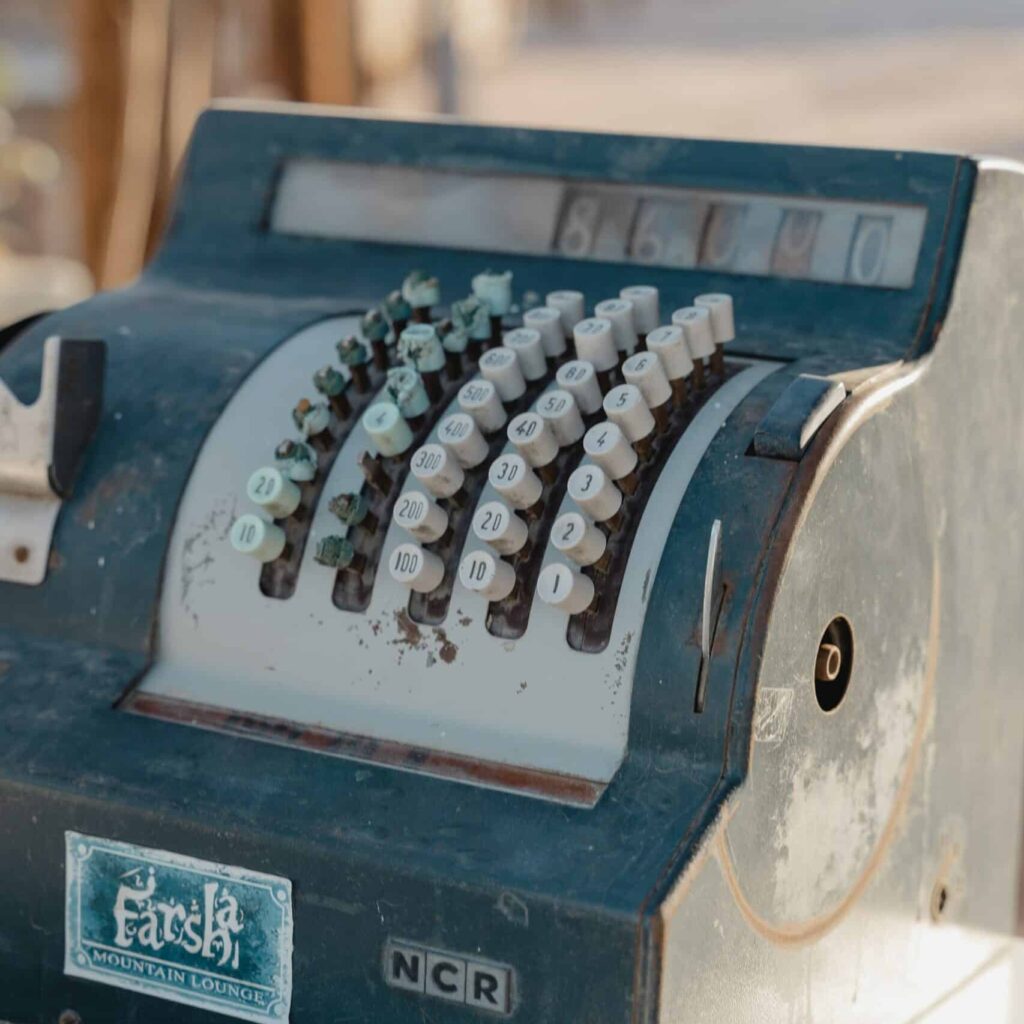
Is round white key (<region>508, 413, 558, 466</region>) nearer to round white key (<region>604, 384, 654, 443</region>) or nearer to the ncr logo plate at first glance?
round white key (<region>604, 384, 654, 443</region>)

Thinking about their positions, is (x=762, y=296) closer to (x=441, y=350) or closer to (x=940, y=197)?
(x=940, y=197)

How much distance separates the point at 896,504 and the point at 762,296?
0.98 feet

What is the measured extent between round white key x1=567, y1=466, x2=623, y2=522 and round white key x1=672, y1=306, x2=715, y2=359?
6.6 inches

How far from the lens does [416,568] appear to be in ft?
4.64

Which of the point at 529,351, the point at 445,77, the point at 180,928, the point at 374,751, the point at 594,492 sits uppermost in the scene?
the point at 445,77

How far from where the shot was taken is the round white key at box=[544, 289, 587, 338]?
1600 mm

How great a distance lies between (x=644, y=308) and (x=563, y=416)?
0.18 meters

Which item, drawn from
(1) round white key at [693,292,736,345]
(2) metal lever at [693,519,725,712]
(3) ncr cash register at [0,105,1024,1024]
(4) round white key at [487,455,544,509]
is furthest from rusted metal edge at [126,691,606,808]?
(1) round white key at [693,292,736,345]

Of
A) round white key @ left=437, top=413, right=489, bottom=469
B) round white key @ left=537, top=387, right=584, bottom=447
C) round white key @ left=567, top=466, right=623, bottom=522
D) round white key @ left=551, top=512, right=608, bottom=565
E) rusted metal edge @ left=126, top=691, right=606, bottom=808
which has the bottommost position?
rusted metal edge @ left=126, top=691, right=606, bottom=808

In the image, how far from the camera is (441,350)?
1.56 meters

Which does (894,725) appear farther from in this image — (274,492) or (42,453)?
(42,453)

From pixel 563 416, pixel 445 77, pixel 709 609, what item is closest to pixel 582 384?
pixel 563 416

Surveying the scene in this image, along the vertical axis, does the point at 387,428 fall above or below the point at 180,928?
above

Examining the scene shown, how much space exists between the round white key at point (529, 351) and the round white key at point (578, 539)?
21cm
